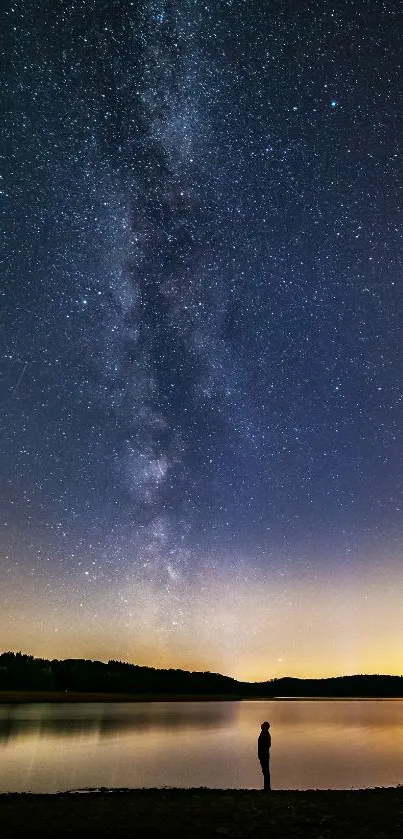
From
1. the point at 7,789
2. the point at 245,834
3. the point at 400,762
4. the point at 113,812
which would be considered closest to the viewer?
the point at 245,834

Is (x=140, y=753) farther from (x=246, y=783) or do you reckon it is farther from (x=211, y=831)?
(x=211, y=831)

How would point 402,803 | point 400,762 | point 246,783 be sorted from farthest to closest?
point 400,762 → point 246,783 → point 402,803

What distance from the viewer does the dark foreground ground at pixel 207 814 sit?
14.0m

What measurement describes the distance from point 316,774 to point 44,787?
15.3 meters

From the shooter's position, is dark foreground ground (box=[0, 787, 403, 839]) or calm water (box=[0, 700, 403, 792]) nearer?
dark foreground ground (box=[0, 787, 403, 839])

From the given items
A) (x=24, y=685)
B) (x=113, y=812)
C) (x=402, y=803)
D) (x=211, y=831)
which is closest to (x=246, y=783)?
(x=402, y=803)

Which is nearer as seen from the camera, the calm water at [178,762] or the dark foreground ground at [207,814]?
the dark foreground ground at [207,814]

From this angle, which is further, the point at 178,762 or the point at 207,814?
the point at 178,762

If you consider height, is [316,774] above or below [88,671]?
below

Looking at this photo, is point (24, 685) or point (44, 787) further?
point (24, 685)

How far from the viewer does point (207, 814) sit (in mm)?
16359

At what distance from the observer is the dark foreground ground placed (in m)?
14.0

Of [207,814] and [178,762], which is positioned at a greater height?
[207,814]

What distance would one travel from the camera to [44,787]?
26938 mm
